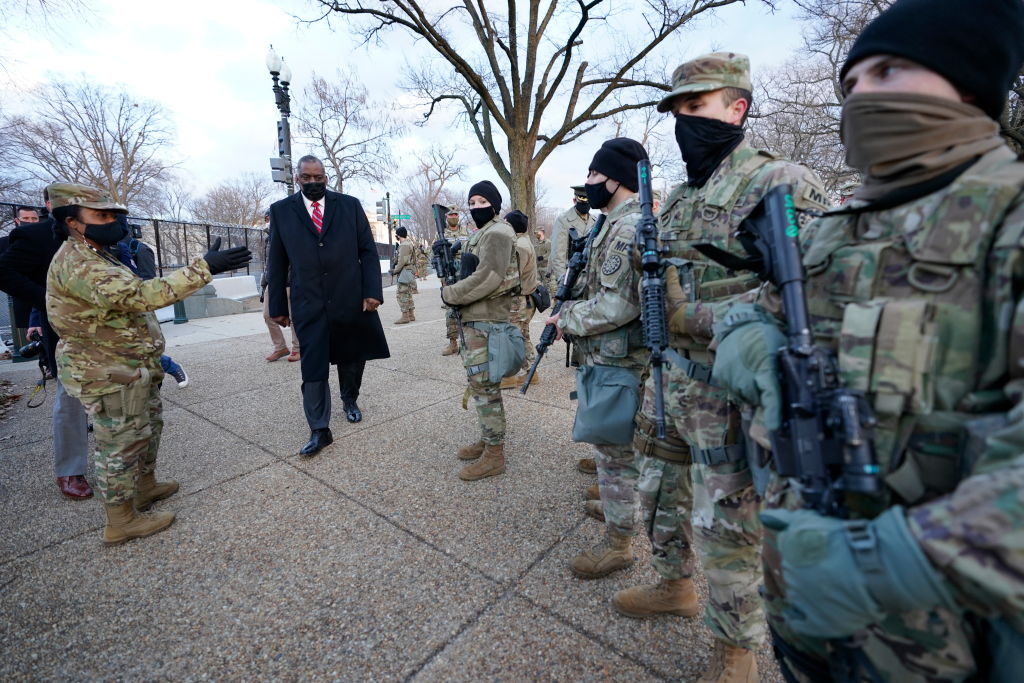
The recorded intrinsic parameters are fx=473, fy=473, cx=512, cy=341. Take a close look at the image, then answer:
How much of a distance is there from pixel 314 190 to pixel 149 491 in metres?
2.49

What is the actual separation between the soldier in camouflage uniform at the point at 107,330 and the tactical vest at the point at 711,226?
264 centimetres

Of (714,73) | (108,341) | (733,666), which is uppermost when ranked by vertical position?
(714,73)

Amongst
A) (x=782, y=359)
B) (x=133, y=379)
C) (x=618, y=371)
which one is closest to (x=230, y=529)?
(x=133, y=379)

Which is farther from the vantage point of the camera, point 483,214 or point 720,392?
point 483,214

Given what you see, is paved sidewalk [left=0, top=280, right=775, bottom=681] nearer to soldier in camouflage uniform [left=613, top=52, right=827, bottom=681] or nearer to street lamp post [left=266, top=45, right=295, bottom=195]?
soldier in camouflage uniform [left=613, top=52, right=827, bottom=681]

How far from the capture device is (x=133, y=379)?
2785mm

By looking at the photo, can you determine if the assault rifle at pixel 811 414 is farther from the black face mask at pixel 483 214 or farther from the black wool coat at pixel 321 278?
the black wool coat at pixel 321 278

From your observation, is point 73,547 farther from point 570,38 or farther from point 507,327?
point 570,38

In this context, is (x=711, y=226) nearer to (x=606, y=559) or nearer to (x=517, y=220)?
(x=606, y=559)

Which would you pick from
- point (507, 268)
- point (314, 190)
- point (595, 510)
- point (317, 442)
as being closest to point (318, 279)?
point (314, 190)

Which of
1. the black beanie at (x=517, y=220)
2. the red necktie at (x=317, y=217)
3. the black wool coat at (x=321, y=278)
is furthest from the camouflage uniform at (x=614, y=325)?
the black beanie at (x=517, y=220)

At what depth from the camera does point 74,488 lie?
3285 mm

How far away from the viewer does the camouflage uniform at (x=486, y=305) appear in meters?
3.49

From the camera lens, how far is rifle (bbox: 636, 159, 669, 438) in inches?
72.6
